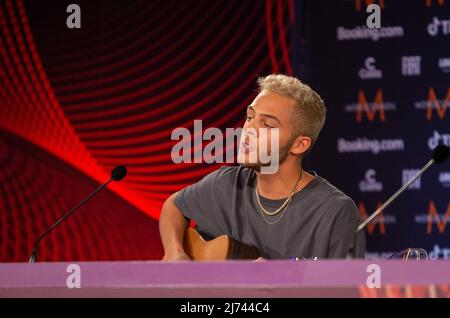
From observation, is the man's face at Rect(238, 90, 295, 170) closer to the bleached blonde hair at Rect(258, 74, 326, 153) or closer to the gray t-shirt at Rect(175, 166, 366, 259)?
the bleached blonde hair at Rect(258, 74, 326, 153)

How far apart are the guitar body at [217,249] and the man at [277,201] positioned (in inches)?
2.1

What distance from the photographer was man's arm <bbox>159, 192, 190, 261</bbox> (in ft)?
8.87

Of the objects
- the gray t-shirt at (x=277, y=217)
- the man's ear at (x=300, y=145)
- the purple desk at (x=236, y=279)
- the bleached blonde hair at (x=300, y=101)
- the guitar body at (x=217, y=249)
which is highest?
the bleached blonde hair at (x=300, y=101)

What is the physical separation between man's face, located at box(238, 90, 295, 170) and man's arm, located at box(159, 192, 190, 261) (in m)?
0.36

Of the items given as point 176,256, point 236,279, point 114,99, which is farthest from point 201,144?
point 236,279

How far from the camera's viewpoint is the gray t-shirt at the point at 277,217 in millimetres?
2635

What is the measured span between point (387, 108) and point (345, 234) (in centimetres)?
185

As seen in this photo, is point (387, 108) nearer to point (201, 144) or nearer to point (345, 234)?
point (201, 144)

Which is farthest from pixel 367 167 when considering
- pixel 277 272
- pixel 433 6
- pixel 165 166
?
pixel 277 272

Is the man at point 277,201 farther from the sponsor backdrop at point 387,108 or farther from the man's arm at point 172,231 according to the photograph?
the sponsor backdrop at point 387,108

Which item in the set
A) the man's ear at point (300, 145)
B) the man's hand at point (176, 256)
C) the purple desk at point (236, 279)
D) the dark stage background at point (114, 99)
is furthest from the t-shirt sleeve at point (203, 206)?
the dark stage background at point (114, 99)

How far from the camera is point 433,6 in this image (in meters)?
4.27

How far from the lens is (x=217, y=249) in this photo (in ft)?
8.51
